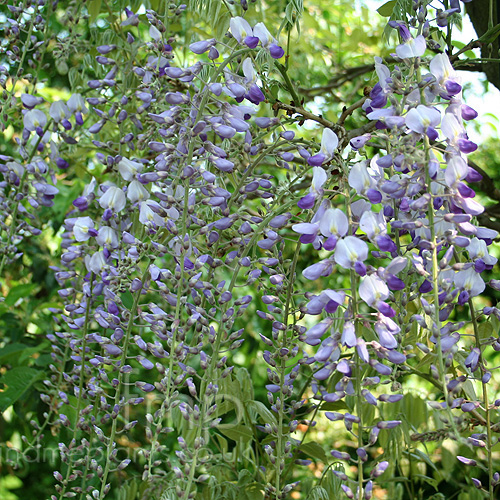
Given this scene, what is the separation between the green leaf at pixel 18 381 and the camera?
156 centimetres

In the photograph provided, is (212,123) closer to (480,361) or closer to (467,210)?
(467,210)

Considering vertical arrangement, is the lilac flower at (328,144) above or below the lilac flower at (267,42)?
below

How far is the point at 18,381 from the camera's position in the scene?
1.60m

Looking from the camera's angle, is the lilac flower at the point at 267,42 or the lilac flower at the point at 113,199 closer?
the lilac flower at the point at 267,42

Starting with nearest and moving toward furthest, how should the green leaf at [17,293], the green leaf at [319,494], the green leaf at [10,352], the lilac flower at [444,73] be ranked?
the lilac flower at [444,73] < the green leaf at [319,494] < the green leaf at [10,352] < the green leaf at [17,293]

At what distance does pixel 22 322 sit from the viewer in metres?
2.21

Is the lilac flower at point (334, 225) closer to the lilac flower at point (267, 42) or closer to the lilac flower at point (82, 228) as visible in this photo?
the lilac flower at point (267, 42)

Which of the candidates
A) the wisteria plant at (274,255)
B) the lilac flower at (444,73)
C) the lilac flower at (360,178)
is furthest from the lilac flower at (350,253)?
the lilac flower at (444,73)

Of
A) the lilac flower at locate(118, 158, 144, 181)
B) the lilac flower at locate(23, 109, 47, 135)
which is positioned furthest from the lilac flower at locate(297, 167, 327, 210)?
the lilac flower at locate(23, 109, 47, 135)

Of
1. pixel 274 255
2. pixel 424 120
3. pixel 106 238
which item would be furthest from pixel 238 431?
pixel 424 120

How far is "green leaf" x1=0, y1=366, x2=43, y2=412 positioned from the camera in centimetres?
156

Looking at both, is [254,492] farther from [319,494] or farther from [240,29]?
[240,29]

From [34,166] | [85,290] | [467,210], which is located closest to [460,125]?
[467,210]

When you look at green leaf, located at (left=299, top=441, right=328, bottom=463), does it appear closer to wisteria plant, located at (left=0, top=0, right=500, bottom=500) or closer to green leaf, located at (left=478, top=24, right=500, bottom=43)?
wisteria plant, located at (left=0, top=0, right=500, bottom=500)
